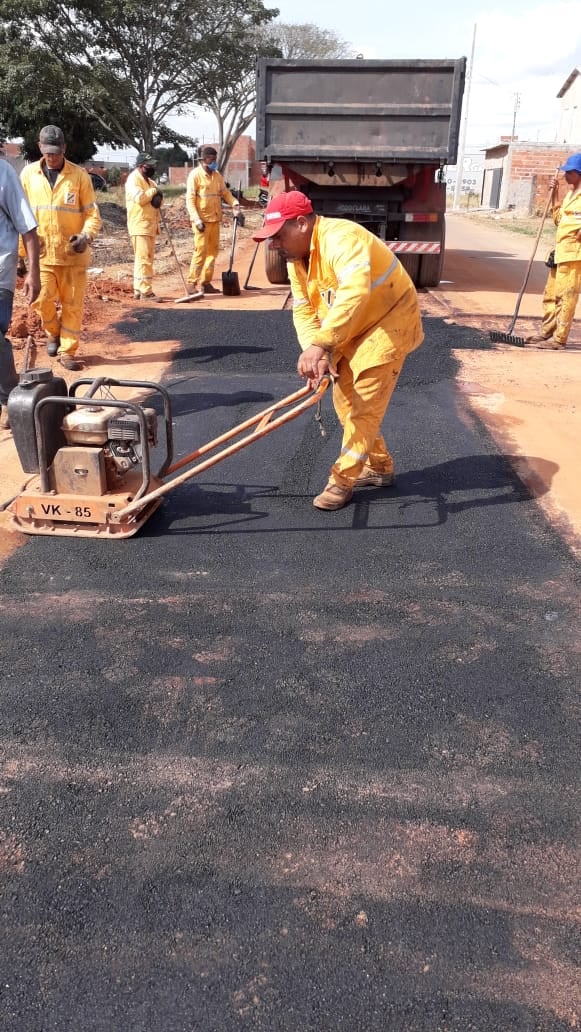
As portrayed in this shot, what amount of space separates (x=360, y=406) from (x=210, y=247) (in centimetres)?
743

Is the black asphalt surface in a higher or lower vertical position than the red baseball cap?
lower

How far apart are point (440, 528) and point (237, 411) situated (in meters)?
2.27

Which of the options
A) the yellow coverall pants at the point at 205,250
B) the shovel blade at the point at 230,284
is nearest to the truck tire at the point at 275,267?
the shovel blade at the point at 230,284

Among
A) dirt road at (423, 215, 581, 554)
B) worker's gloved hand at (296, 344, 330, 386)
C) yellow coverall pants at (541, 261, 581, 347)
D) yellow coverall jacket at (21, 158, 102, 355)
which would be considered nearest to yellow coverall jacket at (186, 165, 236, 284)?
dirt road at (423, 215, 581, 554)

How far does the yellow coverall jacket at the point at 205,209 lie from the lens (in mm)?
Answer: 10227

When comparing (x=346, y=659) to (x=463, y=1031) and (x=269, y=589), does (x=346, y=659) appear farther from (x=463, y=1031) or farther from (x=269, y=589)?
(x=463, y=1031)

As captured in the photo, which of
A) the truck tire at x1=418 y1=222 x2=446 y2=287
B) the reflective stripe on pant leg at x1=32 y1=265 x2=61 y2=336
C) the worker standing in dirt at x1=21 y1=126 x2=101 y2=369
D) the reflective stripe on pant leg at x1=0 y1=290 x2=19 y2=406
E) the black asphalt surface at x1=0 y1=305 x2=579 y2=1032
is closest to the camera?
the black asphalt surface at x1=0 y1=305 x2=579 y2=1032

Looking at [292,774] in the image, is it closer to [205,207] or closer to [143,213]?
[143,213]

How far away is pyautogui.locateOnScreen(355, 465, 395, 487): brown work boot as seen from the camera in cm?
439

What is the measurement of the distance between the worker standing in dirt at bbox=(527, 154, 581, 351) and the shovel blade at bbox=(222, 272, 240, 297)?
4354 mm

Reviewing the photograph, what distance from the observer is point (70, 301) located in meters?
6.75

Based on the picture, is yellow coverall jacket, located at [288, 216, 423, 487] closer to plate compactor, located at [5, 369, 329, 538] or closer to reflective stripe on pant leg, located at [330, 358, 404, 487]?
reflective stripe on pant leg, located at [330, 358, 404, 487]

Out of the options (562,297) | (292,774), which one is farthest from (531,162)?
(292,774)

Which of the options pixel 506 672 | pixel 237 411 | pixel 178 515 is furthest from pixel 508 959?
pixel 237 411
